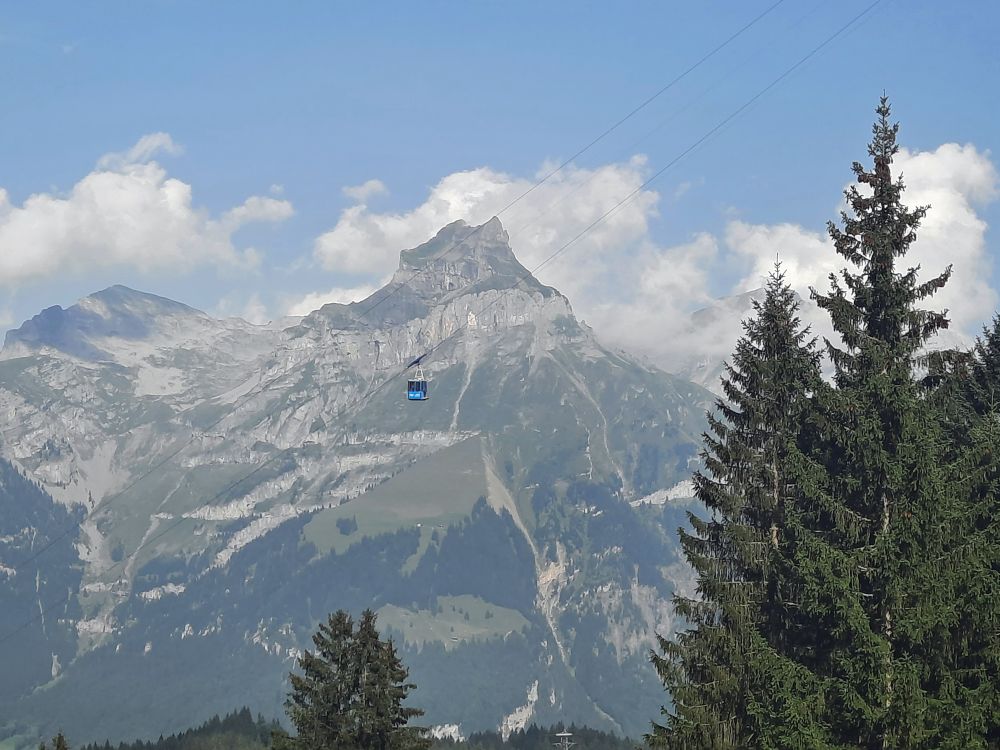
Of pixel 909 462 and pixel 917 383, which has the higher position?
pixel 917 383

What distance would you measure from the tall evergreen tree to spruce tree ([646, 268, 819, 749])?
24349 millimetres

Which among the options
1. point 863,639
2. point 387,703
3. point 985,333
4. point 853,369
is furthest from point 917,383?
point 387,703

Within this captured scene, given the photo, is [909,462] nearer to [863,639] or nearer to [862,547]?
[862,547]

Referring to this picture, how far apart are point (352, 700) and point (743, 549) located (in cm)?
3214

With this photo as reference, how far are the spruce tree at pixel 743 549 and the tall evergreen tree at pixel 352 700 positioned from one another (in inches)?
959

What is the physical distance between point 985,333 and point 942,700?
115 ft

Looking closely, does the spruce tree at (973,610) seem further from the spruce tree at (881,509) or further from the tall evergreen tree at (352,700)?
the tall evergreen tree at (352,700)

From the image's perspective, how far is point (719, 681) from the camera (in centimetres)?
5294

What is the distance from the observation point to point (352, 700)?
257 feet

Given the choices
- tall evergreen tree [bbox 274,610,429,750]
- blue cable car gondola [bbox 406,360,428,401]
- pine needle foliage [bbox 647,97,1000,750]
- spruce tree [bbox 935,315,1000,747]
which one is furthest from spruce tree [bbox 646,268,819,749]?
blue cable car gondola [bbox 406,360,428,401]

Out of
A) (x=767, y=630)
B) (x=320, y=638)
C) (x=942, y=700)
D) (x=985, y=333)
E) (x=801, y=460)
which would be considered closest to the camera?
(x=942, y=700)

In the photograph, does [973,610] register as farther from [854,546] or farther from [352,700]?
[352,700]

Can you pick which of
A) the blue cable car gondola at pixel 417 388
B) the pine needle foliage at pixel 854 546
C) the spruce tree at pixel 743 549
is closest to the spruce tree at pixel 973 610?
the pine needle foliage at pixel 854 546

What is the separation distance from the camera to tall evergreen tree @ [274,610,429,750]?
75.9 m
